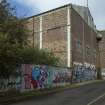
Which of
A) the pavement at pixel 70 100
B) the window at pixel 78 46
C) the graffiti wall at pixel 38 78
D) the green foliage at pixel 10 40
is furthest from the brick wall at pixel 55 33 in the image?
the pavement at pixel 70 100

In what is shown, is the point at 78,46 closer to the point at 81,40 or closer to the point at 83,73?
the point at 81,40

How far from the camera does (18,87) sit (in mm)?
24906

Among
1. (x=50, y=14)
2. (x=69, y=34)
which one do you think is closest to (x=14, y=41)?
(x=69, y=34)

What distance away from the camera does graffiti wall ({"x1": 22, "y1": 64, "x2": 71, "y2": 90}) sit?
88.4 feet

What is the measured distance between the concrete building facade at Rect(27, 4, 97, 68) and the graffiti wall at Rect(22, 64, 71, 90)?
7.01 m

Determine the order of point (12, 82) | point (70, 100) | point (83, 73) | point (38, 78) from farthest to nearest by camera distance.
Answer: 1. point (83, 73)
2. point (38, 78)
3. point (12, 82)
4. point (70, 100)

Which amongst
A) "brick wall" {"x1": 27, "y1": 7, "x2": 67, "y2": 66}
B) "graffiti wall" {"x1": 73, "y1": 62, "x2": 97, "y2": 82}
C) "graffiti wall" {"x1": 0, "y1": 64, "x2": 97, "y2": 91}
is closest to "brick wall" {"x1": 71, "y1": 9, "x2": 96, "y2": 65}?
"graffiti wall" {"x1": 73, "y1": 62, "x2": 97, "y2": 82}

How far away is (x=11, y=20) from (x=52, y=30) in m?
26.6

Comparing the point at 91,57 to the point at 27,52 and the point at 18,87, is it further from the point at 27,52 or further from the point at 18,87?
the point at 18,87

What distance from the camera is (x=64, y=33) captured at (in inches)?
1900

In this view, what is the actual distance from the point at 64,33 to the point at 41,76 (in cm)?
1805

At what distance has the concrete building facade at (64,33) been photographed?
47.6 metres

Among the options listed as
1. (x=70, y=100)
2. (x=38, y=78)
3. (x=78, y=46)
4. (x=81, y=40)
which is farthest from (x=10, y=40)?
(x=81, y=40)

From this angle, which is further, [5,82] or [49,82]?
[49,82]
